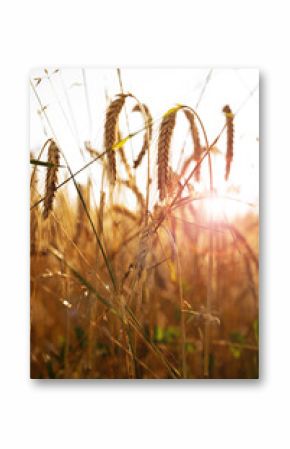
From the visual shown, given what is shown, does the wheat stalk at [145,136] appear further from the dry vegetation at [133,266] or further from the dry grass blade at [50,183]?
the dry grass blade at [50,183]

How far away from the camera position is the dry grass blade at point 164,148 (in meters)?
1.65

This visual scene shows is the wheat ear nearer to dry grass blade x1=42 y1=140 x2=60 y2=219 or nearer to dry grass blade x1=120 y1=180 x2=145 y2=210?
dry grass blade x1=120 y1=180 x2=145 y2=210

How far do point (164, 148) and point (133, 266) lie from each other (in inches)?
14.7

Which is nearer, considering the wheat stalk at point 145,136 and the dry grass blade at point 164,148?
the dry grass blade at point 164,148

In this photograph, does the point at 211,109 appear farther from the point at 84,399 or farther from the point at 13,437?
the point at 13,437

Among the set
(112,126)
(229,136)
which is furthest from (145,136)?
(229,136)

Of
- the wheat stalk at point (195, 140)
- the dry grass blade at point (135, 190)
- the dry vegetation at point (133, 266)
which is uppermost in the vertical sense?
the wheat stalk at point (195, 140)

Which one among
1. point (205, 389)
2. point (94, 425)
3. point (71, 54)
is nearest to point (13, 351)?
point (94, 425)

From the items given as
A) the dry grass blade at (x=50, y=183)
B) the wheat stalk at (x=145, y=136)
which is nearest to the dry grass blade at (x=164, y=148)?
the wheat stalk at (x=145, y=136)

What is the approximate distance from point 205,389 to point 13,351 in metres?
0.66

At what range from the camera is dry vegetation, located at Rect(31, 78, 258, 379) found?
1771 mm

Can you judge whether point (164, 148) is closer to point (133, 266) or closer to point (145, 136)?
point (145, 136)

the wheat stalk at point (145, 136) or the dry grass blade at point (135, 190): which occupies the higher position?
the wheat stalk at point (145, 136)

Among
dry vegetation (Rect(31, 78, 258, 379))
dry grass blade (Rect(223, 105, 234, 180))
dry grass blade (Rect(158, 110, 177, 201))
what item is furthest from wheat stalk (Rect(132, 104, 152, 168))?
dry grass blade (Rect(223, 105, 234, 180))
